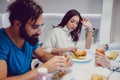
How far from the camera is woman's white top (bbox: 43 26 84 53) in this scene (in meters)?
1.94

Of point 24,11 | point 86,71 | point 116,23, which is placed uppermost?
point 24,11

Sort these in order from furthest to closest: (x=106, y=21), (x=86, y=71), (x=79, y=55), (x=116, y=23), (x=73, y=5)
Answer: (x=73, y=5)
(x=116, y=23)
(x=106, y=21)
(x=79, y=55)
(x=86, y=71)

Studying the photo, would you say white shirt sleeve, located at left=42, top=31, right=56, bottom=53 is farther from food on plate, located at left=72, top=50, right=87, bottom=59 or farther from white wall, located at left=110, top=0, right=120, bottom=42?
white wall, located at left=110, top=0, right=120, bottom=42

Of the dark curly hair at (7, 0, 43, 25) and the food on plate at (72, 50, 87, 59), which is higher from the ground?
the dark curly hair at (7, 0, 43, 25)

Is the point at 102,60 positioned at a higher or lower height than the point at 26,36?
lower

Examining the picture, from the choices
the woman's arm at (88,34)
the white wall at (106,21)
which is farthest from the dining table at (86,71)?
the white wall at (106,21)

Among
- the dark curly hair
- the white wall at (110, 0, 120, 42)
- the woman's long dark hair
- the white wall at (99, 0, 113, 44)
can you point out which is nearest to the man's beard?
the dark curly hair

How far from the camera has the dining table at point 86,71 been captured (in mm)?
1215

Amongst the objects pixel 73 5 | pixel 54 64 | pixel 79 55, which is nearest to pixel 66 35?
pixel 79 55

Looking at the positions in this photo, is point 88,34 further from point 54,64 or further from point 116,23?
point 54,64

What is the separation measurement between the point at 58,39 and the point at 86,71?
71 cm

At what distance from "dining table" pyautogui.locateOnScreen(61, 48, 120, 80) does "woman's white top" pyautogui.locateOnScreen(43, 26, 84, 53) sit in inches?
18.8

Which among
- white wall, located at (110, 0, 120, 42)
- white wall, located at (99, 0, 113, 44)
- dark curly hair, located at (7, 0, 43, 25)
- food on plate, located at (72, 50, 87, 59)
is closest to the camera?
dark curly hair, located at (7, 0, 43, 25)

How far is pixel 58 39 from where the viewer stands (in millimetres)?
1975
